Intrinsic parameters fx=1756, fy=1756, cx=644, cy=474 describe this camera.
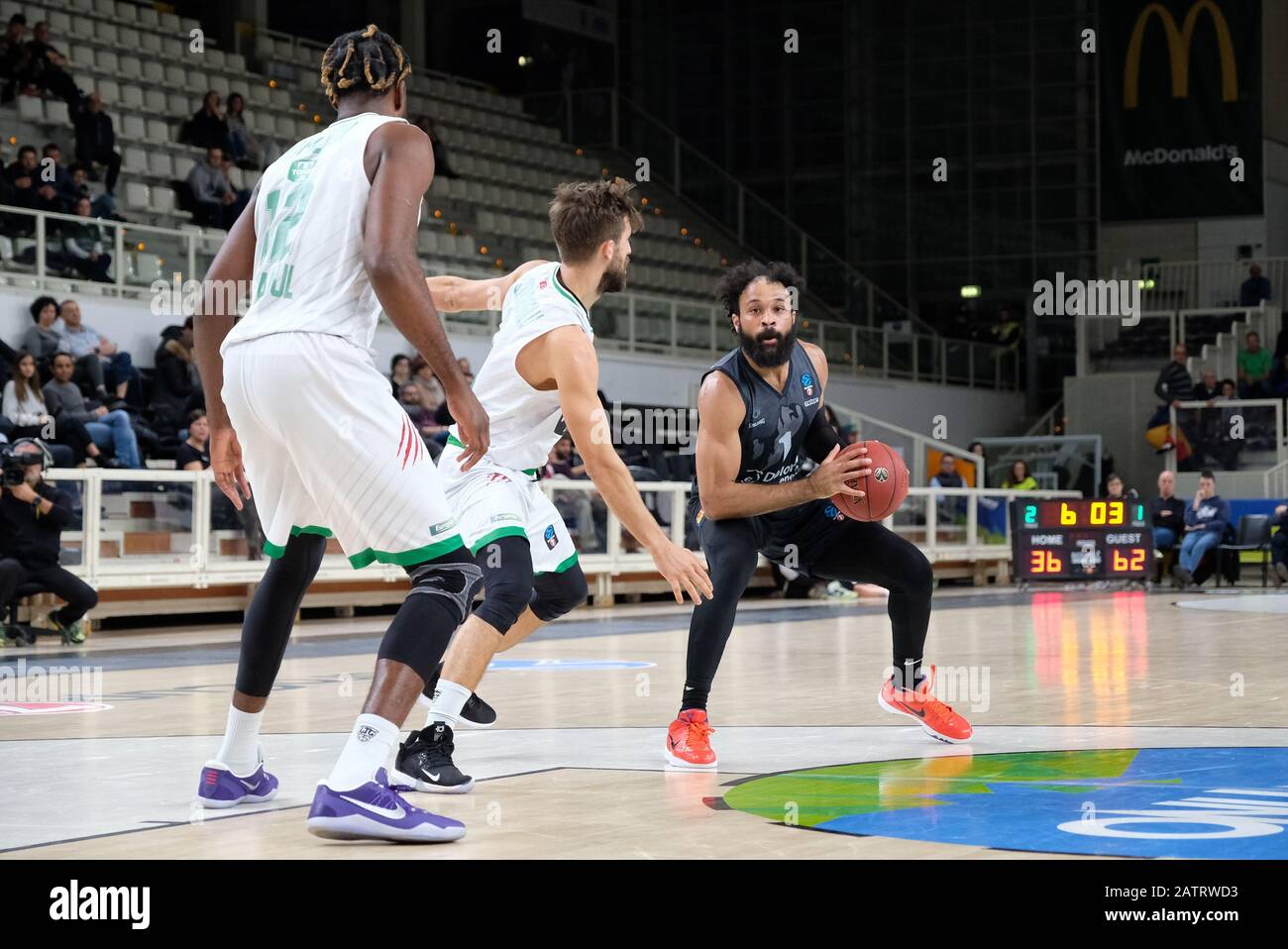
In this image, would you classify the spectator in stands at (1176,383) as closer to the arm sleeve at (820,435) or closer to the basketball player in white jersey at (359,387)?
the arm sleeve at (820,435)

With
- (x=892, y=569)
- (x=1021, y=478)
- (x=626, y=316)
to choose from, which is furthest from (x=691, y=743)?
(x=1021, y=478)

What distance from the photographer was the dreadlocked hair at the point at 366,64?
4.37 m

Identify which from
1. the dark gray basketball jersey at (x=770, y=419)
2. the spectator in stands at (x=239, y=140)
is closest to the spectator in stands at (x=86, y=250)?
the spectator in stands at (x=239, y=140)

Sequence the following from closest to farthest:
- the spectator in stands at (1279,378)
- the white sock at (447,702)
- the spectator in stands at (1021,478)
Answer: the white sock at (447,702)
the spectator in stands at (1021,478)
the spectator in stands at (1279,378)

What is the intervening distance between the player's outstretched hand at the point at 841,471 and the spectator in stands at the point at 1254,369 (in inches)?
853

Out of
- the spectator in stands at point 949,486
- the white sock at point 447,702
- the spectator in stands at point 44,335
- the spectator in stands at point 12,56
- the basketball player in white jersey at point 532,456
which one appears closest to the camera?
the basketball player in white jersey at point 532,456

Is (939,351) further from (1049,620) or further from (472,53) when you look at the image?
(1049,620)

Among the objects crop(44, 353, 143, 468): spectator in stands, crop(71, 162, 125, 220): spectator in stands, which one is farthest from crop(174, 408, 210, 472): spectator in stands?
crop(71, 162, 125, 220): spectator in stands

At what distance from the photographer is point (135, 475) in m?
12.8

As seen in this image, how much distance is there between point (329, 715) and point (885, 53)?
29.1 m

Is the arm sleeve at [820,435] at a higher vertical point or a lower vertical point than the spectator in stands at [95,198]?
lower

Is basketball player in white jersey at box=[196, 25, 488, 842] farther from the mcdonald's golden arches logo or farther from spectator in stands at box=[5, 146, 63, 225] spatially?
the mcdonald's golden arches logo

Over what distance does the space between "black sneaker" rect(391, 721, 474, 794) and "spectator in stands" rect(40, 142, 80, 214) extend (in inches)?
499
